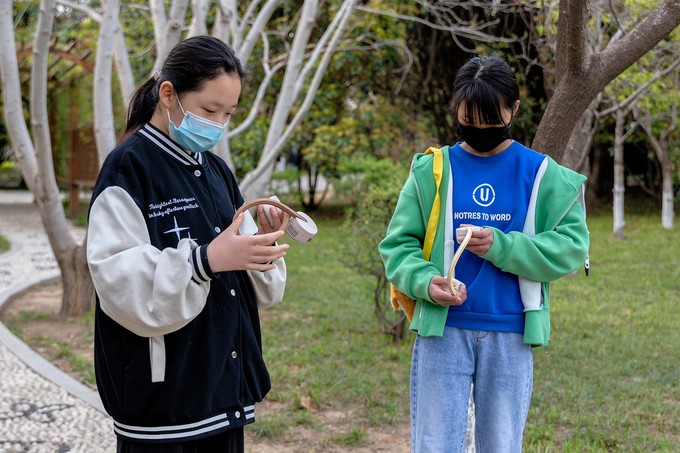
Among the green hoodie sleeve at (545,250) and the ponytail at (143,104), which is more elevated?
the ponytail at (143,104)

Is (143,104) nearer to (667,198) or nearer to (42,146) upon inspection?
(42,146)

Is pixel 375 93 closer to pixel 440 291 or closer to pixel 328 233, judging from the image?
pixel 328 233

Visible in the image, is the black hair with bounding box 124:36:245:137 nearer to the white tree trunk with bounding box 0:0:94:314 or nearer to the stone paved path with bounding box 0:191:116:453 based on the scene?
the stone paved path with bounding box 0:191:116:453

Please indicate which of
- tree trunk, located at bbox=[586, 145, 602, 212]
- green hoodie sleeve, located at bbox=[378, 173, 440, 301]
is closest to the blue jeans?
green hoodie sleeve, located at bbox=[378, 173, 440, 301]

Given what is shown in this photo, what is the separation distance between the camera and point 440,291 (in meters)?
2.37

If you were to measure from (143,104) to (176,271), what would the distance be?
0.55m

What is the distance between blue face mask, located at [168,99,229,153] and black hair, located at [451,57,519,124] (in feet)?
2.49

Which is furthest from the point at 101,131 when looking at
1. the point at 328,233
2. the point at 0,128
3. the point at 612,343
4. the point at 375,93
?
the point at 0,128

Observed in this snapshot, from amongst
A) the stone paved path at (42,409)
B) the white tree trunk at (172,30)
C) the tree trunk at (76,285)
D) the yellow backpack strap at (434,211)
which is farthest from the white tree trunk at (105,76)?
the yellow backpack strap at (434,211)

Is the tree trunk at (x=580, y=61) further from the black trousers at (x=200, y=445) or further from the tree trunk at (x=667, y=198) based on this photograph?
the tree trunk at (x=667, y=198)

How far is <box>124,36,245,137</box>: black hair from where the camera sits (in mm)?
2137

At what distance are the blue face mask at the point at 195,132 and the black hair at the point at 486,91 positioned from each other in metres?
0.76

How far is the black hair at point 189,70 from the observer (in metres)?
2.14

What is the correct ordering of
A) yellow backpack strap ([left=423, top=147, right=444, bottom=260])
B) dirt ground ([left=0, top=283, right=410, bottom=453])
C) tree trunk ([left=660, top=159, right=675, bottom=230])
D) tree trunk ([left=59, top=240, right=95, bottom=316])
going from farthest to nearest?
tree trunk ([left=660, top=159, right=675, bottom=230])
tree trunk ([left=59, top=240, right=95, bottom=316])
dirt ground ([left=0, top=283, right=410, bottom=453])
yellow backpack strap ([left=423, top=147, right=444, bottom=260])
